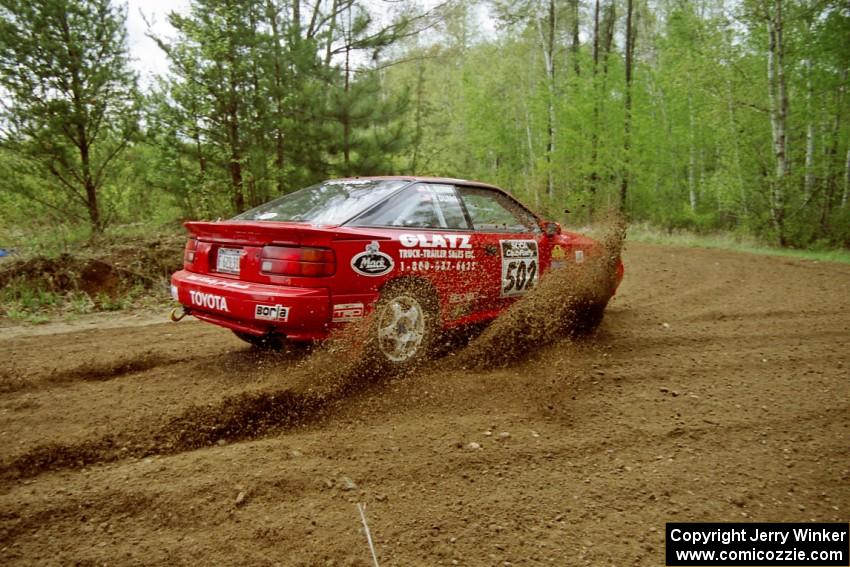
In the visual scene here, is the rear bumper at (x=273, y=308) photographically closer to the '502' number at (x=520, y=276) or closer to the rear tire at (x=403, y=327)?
the rear tire at (x=403, y=327)

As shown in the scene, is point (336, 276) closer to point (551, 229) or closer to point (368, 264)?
point (368, 264)

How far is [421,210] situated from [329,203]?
0.71m

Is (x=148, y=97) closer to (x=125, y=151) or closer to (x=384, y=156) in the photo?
(x=125, y=151)

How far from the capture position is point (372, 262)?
11.1 feet

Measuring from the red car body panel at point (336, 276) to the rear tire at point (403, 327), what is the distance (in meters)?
0.08

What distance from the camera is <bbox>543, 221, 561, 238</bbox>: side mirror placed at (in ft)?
15.7

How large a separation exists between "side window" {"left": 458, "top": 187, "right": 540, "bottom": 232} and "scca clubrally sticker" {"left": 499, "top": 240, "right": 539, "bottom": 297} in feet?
0.52

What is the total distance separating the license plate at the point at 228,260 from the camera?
3.49 meters

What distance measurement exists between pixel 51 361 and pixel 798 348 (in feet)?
20.7

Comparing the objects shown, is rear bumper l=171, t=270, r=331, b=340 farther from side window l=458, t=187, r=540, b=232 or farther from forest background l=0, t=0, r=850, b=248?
forest background l=0, t=0, r=850, b=248

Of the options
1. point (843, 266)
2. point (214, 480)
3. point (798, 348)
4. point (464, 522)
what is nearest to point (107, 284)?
point (214, 480)

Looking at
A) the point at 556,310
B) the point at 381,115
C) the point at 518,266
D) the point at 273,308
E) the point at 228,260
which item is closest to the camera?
the point at 273,308

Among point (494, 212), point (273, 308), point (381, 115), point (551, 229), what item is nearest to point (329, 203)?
point (273, 308)

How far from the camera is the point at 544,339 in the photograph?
4.19 meters
